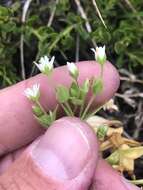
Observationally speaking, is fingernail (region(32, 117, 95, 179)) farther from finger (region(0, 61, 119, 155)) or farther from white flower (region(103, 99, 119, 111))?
white flower (region(103, 99, 119, 111))

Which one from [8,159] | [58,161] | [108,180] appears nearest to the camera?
[58,161]

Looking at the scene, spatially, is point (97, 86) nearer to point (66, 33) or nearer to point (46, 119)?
point (46, 119)

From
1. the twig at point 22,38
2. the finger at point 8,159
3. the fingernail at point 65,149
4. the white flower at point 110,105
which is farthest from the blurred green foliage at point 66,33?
the fingernail at point 65,149

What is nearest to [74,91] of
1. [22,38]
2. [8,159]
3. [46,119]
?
[46,119]

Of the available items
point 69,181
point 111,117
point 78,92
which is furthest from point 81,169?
point 111,117

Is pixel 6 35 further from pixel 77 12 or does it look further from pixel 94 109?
pixel 94 109

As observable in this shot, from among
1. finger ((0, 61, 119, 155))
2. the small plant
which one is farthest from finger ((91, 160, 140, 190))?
finger ((0, 61, 119, 155))

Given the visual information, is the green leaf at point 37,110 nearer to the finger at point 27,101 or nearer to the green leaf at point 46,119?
the green leaf at point 46,119
